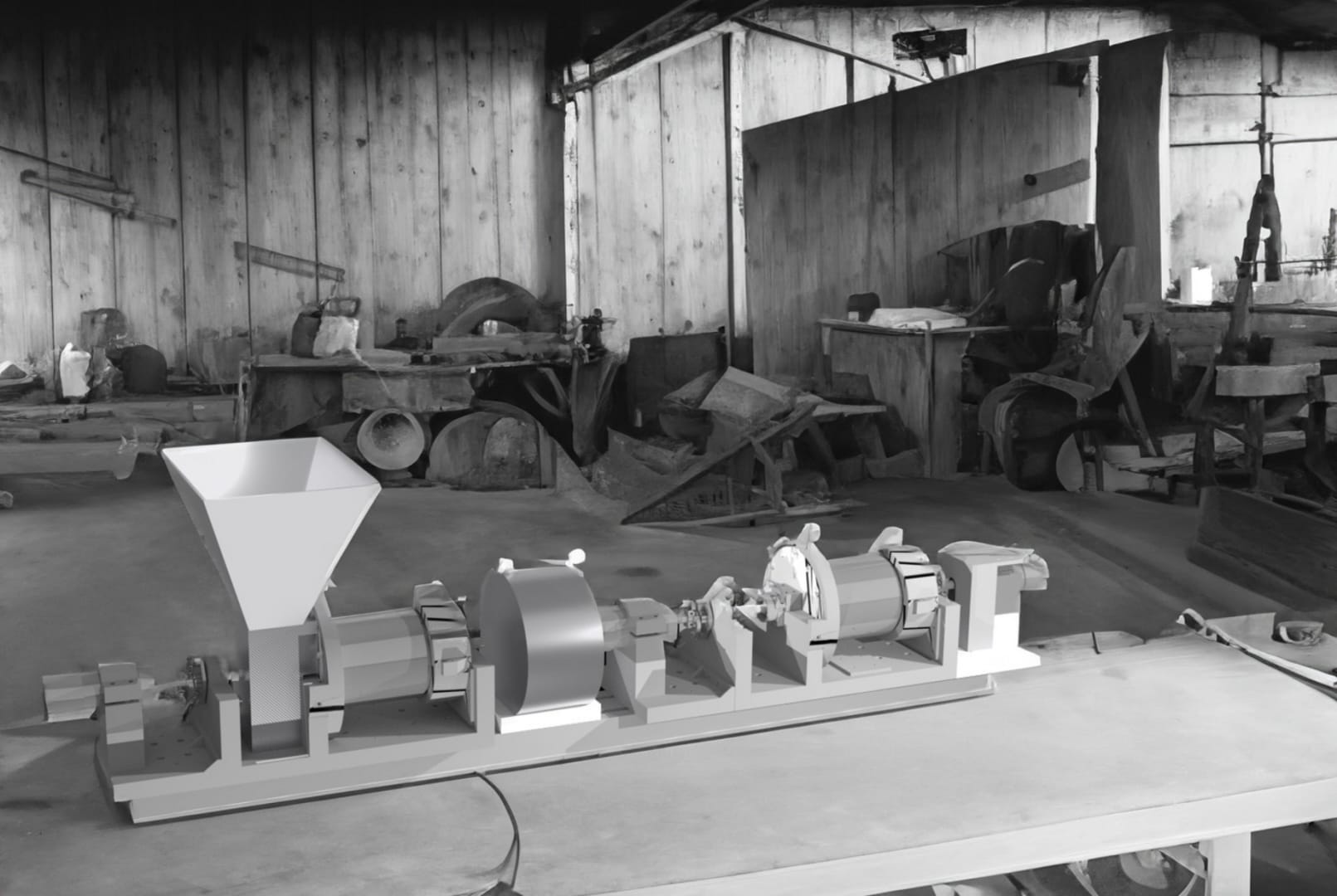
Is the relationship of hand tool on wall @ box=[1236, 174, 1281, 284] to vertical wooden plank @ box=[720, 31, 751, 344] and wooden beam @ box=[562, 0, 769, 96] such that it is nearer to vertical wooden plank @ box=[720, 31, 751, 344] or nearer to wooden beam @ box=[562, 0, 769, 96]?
vertical wooden plank @ box=[720, 31, 751, 344]

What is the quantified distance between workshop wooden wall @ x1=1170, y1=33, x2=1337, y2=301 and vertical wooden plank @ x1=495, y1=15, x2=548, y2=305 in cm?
380

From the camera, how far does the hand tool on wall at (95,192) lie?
711cm

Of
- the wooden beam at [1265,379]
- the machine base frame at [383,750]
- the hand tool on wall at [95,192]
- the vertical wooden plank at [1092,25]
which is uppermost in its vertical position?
the vertical wooden plank at [1092,25]

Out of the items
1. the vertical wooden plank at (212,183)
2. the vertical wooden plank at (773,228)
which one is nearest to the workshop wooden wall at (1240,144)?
the vertical wooden plank at (773,228)

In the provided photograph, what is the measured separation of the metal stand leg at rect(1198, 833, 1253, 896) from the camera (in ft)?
6.27

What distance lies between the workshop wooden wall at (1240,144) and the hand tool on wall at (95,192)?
6017 mm

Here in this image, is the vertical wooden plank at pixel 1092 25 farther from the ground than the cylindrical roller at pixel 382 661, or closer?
farther from the ground

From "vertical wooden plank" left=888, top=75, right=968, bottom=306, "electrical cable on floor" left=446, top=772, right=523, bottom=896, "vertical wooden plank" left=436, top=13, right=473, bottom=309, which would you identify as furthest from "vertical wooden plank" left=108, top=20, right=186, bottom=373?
"electrical cable on floor" left=446, top=772, right=523, bottom=896

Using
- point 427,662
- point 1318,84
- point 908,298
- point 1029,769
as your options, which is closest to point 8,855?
point 427,662

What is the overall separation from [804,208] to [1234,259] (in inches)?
105

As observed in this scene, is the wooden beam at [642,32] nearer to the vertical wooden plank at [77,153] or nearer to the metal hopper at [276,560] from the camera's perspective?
the vertical wooden plank at [77,153]

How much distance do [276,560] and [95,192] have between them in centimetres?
610

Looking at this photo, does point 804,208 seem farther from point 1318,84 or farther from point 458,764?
point 458,764

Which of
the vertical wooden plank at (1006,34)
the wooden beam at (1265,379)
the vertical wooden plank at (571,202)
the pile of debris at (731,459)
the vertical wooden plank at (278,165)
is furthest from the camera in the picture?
the vertical wooden plank at (1006,34)
